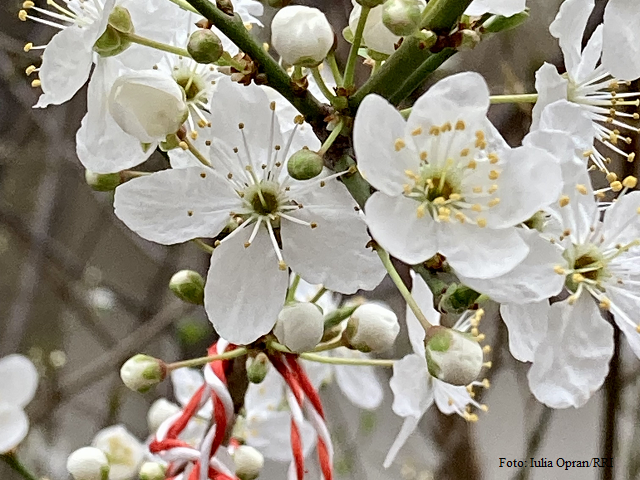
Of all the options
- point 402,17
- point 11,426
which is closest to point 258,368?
point 402,17

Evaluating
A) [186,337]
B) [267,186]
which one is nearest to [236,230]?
[267,186]

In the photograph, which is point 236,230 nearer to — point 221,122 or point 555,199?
point 221,122

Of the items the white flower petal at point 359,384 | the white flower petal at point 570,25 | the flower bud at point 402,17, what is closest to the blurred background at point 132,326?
the white flower petal at point 359,384

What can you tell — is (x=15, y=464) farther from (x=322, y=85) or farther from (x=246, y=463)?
(x=322, y=85)

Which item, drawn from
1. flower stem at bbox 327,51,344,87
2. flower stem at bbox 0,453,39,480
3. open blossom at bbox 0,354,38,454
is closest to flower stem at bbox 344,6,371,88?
flower stem at bbox 327,51,344,87

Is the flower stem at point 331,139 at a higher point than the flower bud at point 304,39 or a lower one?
lower

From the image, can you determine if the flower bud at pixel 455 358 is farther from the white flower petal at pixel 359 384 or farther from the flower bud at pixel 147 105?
the white flower petal at pixel 359 384

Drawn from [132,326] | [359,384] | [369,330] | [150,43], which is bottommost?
[132,326]

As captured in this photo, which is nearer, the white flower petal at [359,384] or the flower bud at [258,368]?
the flower bud at [258,368]
